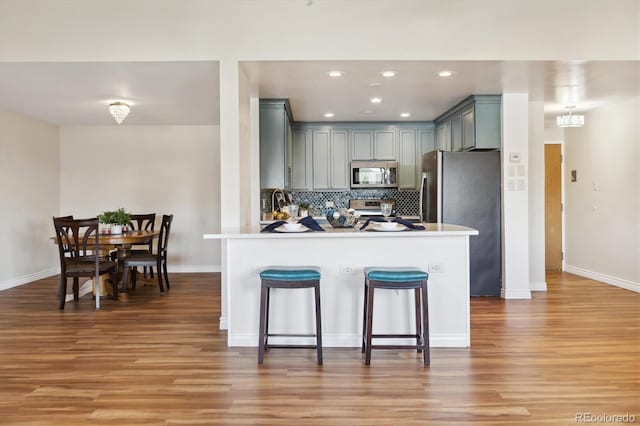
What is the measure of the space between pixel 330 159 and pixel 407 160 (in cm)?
116

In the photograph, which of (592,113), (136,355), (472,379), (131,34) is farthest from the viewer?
(592,113)

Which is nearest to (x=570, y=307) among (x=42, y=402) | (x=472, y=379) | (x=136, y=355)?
(x=472, y=379)

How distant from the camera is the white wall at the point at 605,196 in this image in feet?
18.5

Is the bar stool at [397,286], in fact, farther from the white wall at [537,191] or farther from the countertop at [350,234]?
the white wall at [537,191]

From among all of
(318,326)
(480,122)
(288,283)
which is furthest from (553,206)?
(288,283)

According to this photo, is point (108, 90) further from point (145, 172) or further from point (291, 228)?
point (291, 228)

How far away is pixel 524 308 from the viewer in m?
4.72

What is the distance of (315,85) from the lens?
4.70 m

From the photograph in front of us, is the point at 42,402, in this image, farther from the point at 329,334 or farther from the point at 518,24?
the point at 518,24

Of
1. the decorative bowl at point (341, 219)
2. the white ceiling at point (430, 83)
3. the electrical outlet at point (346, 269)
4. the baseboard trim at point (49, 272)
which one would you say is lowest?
the baseboard trim at point (49, 272)

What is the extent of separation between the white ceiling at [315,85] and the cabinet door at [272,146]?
0.83 ft

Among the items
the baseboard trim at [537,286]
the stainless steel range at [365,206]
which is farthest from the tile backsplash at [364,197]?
the baseboard trim at [537,286]

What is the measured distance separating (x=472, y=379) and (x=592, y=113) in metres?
5.09

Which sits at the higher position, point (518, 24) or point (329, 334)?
point (518, 24)
